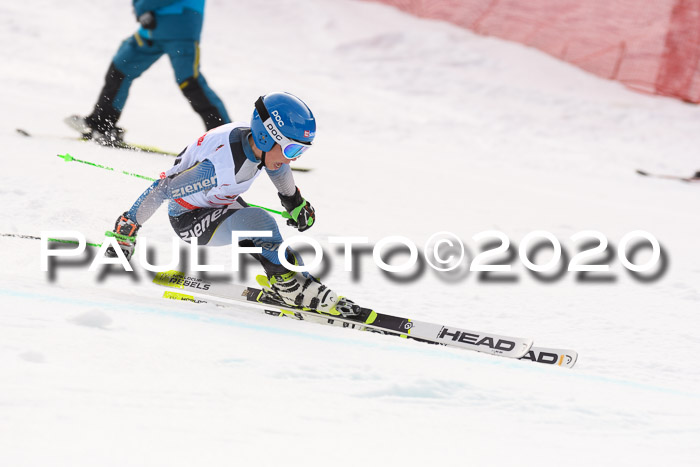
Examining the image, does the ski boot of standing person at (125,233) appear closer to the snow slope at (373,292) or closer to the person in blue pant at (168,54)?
the snow slope at (373,292)

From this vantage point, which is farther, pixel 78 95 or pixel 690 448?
pixel 78 95

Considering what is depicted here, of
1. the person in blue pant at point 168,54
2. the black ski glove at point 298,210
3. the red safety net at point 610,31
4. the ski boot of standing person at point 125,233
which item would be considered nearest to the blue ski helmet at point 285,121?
the black ski glove at point 298,210

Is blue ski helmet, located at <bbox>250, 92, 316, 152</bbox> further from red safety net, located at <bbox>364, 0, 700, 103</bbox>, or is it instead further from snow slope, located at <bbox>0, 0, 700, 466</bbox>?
red safety net, located at <bbox>364, 0, 700, 103</bbox>

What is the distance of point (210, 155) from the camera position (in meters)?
3.67

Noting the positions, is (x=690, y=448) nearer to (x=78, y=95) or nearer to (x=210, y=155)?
(x=210, y=155)

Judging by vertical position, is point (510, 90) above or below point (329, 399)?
above

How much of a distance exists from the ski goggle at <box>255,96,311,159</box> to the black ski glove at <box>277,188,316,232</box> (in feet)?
1.23

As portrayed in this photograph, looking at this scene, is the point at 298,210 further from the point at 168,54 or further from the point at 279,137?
the point at 168,54

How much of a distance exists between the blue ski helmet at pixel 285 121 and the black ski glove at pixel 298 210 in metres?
0.41

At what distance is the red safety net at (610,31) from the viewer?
10352 mm

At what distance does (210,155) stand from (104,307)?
3.13ft

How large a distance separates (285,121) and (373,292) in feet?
4.41

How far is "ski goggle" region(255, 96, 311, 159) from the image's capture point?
3.53m

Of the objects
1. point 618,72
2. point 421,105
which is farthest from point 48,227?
point 618,72
